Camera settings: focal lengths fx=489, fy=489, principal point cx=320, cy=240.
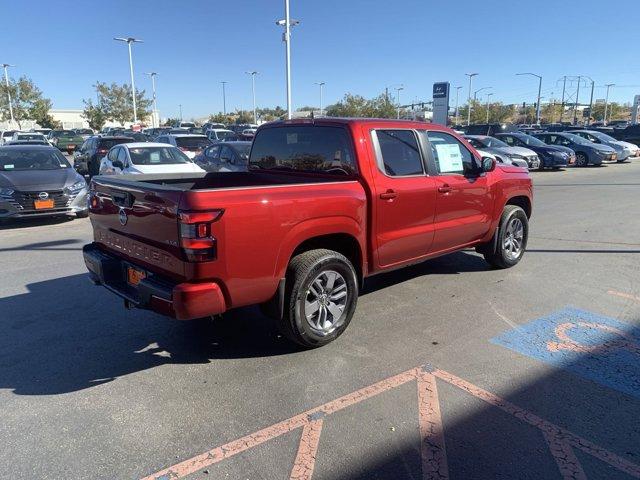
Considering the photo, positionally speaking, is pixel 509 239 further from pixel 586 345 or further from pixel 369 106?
pixel 369 106

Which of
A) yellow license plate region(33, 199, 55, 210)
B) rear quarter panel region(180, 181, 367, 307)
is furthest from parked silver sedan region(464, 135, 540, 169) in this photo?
rear quarter panel region(180, 181, 367, 307)

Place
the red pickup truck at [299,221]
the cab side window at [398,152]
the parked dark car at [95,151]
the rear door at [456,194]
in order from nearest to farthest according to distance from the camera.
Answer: the red pickup truck at [299,221] < the cab side window at [398,152] < the rear door at [456,194] < the parked dark car at [95,151]

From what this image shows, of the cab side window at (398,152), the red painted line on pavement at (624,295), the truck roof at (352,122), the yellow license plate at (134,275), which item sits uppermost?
the truck roof at (352,122)

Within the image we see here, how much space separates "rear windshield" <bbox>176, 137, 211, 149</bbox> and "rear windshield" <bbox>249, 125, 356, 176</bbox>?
13.3 meters

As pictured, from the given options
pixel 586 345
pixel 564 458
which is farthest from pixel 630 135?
pixel 564 458

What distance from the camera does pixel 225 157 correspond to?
1409 cm

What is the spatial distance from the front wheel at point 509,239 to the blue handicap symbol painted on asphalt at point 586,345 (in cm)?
Answer: 146

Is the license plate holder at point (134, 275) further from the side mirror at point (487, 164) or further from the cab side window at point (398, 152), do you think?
the side mirror at point (487, 164)

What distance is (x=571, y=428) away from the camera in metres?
3.08

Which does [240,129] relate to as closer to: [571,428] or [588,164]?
[588,164]

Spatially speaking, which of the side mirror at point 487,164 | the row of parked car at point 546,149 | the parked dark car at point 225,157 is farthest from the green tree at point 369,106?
the side mirror at point 487,164

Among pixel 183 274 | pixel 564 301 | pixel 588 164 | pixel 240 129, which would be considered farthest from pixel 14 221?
pixel 240 129

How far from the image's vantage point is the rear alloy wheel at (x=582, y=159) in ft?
77.0

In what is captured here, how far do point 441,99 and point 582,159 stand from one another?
456 inches
